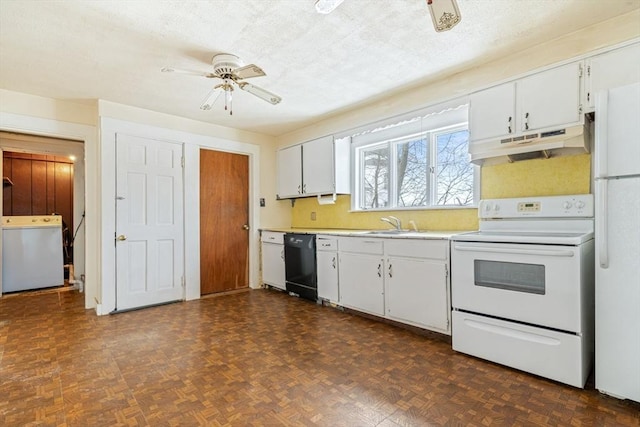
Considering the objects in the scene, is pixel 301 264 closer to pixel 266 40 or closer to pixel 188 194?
pixel 188 194

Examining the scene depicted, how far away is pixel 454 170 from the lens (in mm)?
3305

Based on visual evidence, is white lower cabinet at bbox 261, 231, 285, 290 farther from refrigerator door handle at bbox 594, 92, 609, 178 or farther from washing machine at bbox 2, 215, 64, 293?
refrigerator door handle at bbox 594, 92, 609, 178

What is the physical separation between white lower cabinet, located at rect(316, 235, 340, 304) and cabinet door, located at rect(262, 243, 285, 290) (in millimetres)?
791

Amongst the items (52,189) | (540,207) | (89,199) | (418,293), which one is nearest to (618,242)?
(540,207)

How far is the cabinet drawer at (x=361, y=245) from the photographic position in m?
3.15

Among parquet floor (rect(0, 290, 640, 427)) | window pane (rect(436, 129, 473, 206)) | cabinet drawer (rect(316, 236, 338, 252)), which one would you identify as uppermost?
window pane (rect(436, 129, 473, 206))

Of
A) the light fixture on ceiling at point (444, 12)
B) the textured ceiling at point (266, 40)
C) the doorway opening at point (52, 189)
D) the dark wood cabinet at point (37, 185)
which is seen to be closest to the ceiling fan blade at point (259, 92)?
the textured ceiling at point (266, 40)

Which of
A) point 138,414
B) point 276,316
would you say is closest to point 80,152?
point 276,316

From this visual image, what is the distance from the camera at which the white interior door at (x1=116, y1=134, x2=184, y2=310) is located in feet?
12.2

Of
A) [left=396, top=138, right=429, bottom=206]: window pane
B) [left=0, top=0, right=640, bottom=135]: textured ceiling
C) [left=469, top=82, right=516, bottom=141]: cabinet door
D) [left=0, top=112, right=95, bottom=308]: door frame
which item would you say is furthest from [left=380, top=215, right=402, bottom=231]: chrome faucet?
[left=0, top=112, right=95, bottom=308]: door frame

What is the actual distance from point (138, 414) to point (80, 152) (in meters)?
4.24

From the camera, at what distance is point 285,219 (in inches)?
209

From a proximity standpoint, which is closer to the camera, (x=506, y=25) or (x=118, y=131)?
(x=506, y=25)

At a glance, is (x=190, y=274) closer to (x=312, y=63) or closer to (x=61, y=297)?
(x=61, y=297)
